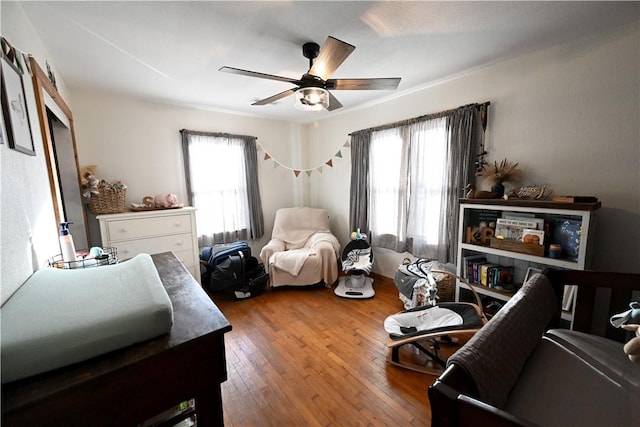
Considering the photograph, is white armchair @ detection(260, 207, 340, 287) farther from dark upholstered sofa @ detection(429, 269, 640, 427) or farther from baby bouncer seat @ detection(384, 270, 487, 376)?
dark upholstered sofa @ detection(429, 269, 640, 427)

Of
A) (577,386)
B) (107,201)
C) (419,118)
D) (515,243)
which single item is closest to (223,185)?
(107,201)

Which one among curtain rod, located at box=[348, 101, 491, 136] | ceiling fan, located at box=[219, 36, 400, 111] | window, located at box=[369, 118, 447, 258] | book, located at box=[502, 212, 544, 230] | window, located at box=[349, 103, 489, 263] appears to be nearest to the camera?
ceiling fan, located at box=[219, 36, 400, 111]

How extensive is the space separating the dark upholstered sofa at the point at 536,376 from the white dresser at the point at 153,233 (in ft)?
8.86

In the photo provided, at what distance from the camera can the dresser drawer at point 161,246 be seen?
7.91ft

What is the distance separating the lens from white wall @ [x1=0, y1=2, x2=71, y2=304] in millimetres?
783

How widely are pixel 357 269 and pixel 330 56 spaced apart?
213 cm

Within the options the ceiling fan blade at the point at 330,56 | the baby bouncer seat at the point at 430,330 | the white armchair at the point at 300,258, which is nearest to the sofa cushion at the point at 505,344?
the baby bouncer seat at the point at 430,330

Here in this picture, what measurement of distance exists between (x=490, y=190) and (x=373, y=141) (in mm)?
1416

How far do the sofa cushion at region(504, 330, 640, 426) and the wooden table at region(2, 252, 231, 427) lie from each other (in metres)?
0.96

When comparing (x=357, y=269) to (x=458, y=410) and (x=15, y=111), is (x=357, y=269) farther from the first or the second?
(x=15, y=111)

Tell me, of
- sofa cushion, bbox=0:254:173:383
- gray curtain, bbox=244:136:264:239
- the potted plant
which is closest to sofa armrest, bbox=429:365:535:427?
sofa cushion, bbox=0:254:173:383

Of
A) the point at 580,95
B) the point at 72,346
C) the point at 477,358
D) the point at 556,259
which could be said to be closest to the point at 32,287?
the point at 72,346

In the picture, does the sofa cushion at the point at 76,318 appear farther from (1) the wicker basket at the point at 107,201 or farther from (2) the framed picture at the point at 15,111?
(1) the wicker basket at the point at 107,201

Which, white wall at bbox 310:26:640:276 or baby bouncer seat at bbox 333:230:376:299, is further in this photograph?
baby bouncer seat at bbox 333:230:376:299
